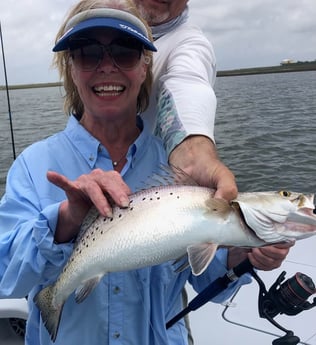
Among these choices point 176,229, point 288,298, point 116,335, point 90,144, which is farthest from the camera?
point 288,298

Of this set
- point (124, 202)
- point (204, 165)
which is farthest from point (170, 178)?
point (124, 202)

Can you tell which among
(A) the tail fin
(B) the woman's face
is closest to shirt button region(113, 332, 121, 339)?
(A) the tail fin

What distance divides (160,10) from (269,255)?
1656 millimetres

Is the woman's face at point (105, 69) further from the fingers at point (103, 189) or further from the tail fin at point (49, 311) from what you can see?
the tail fin at point (49, 311)

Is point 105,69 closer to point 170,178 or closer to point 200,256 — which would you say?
point 170,178

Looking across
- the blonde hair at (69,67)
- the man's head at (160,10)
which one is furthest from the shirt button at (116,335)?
the man's head at (160,10)

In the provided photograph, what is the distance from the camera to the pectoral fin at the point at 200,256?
1.88m

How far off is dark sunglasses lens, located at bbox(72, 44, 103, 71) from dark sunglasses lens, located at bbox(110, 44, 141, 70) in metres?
0.06

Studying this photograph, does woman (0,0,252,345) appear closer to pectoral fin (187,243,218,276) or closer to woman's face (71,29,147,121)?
woman's face (71,29,147,121)

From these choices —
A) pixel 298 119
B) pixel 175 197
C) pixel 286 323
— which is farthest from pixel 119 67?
pixel 298 119

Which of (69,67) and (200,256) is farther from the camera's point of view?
(69,67)

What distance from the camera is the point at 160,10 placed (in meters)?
2.96

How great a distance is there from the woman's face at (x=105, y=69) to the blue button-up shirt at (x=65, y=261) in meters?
0.21

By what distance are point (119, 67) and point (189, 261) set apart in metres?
0.96
